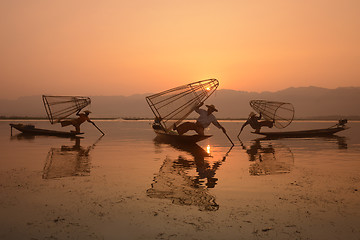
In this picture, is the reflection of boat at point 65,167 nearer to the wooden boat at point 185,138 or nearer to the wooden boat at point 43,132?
the wooden boat at point 185,138

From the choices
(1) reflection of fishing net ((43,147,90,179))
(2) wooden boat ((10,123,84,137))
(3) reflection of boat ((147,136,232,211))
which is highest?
(3) reflection of boat ((147,136,232,211))

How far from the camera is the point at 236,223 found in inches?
220

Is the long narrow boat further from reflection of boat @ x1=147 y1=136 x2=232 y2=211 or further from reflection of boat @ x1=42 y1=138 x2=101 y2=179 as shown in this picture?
reflection of boat @ x1=42 y1=138 x2=101 y2=179

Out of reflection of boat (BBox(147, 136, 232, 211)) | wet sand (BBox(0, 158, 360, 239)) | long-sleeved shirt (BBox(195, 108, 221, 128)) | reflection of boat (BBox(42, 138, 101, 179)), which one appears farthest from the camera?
long-sleeved shirt (BBox(195, 108, 221, 128))

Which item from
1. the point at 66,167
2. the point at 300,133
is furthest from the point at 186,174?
the point at 300,133

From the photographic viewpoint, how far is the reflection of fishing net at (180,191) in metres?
6.88

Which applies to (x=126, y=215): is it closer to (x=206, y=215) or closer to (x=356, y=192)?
(x=206, y=215)

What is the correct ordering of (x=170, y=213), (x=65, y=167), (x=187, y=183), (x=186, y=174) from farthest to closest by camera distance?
1. (x=65, y=167)
2. (x=186, y=174)
3. (x=187, y=183)
4. (x=170, y=213)

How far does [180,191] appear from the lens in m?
7.93

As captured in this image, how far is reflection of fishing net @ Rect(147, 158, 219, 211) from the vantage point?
688 centimetres

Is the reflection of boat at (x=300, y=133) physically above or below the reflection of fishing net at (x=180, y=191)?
below

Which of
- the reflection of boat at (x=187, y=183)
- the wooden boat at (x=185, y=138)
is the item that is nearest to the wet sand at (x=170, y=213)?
the reflection of boat at (x=187, y=183)

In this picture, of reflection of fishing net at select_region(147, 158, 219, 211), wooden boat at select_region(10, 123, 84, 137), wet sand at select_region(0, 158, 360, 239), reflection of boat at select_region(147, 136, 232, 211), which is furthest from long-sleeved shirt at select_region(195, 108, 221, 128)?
wooden boat at select_region(10, 123, 84, 137)

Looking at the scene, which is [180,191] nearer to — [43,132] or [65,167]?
[65,167]
